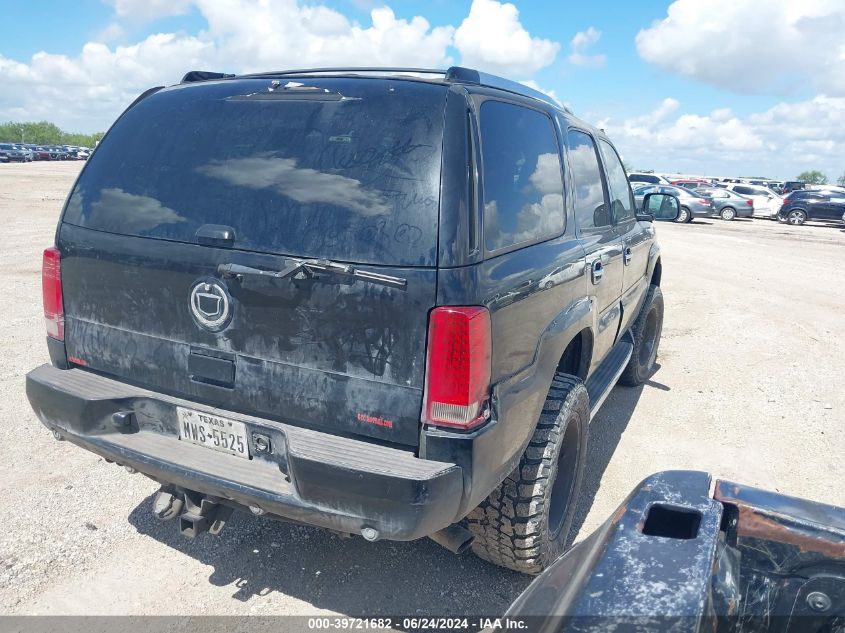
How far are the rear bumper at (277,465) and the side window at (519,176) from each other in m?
0.88

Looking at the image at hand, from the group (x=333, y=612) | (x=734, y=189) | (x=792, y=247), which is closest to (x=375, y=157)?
(x=333, y=612)

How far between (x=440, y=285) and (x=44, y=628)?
208 centimetres

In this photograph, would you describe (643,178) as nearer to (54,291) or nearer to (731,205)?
(731,205)

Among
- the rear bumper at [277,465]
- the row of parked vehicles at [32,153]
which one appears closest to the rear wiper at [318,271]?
the rear bumper at [277,465]

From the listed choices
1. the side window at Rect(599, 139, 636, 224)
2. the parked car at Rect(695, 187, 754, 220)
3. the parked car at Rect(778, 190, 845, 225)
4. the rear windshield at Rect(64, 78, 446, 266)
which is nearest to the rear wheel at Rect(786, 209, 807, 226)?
the parked car at Rect(778, 190, 845, 225)

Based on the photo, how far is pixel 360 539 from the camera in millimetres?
3225

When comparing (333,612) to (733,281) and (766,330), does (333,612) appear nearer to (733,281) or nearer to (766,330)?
(766,330)

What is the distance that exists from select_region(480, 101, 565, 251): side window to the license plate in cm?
117

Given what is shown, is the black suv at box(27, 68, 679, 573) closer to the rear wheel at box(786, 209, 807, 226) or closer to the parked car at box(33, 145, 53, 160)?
the rear wheel at box(786, 209, 807, 226)

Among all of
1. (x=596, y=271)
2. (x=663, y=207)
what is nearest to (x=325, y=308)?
(x=596, y=271)

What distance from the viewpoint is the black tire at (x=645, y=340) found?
213 inches

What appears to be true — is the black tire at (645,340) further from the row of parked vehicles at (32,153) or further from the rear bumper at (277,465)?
the row of parked vehicles at (32,153)

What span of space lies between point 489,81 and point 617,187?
2128 millimetres

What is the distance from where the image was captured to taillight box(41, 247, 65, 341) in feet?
9.12
